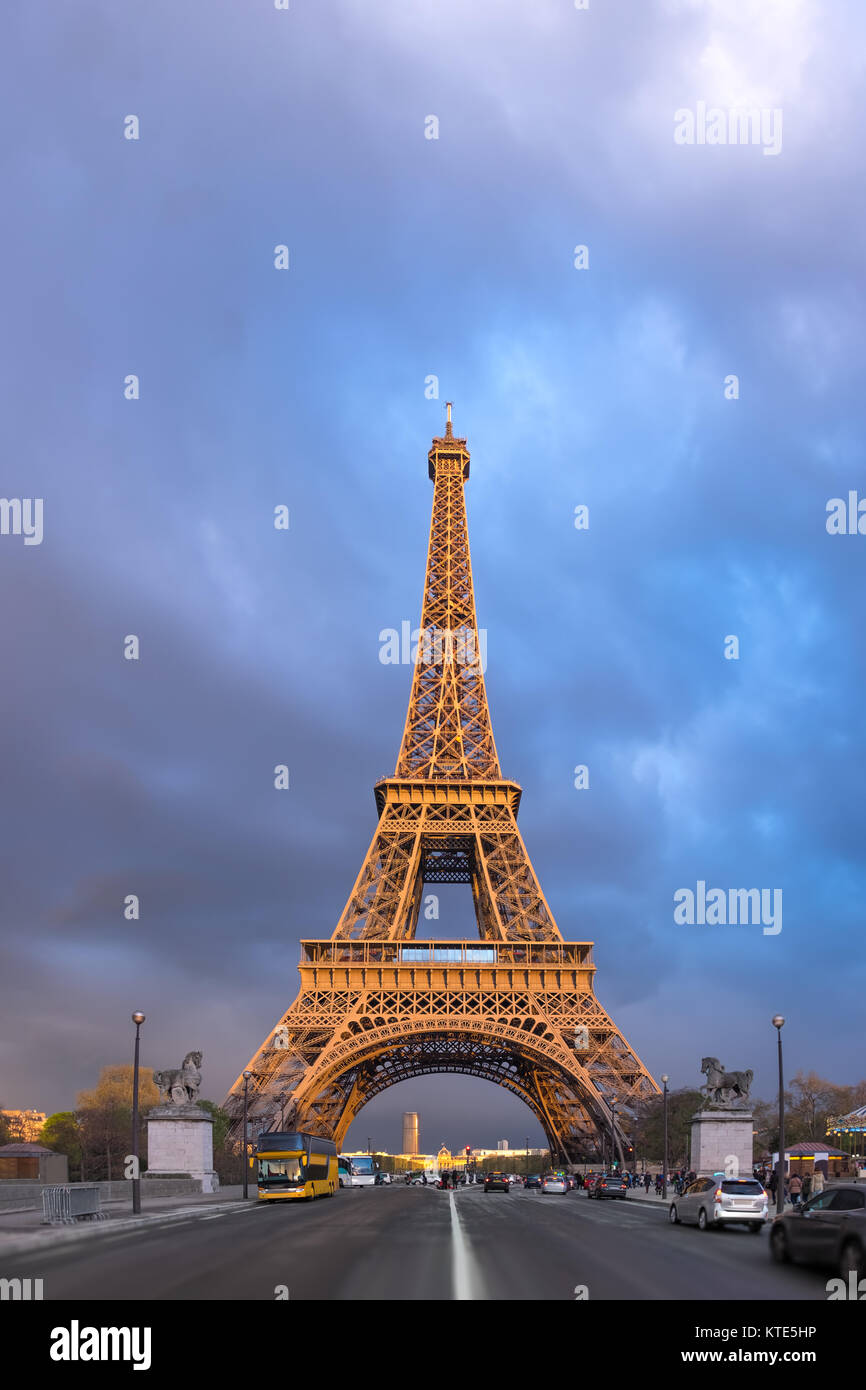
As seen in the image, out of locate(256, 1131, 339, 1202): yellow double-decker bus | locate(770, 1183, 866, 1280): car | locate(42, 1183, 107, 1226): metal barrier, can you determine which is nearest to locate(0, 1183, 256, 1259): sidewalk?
locate(42, 1183, 107, 1226): metal barrier

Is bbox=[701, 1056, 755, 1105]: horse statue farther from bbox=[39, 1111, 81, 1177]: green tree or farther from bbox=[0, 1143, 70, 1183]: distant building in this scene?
bbox=[39, 1111, 81, 1177]: green tree

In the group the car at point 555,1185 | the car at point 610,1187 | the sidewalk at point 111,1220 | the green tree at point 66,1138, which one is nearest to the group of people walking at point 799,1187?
the car at point 610,1187

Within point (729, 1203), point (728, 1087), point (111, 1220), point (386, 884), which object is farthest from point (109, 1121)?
point (729, 1203)

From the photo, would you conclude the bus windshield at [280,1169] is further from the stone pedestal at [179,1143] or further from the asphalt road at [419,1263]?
the asphalt road at [419,1263]

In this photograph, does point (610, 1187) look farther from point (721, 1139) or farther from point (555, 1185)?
point (555, 1185)
